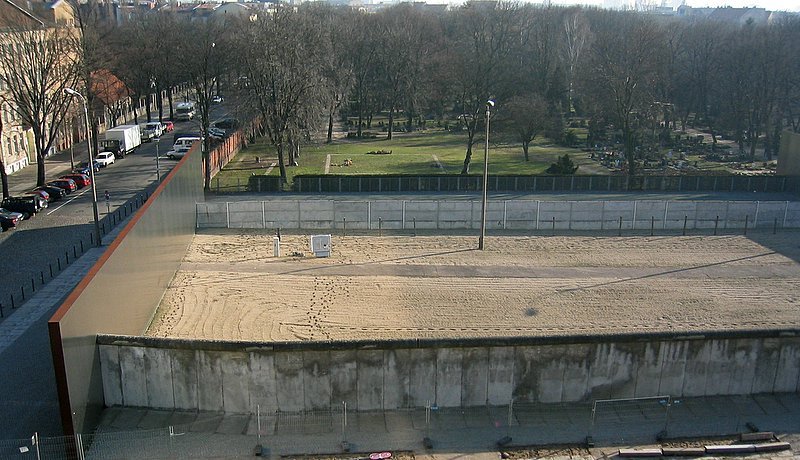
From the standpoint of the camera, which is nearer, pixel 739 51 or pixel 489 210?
pixel 489 210

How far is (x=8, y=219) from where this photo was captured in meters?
32.4

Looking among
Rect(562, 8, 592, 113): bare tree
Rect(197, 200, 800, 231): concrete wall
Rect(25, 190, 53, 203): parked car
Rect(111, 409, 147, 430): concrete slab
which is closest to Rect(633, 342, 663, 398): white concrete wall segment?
Rect(111, 409, 147, 430): concrete slab

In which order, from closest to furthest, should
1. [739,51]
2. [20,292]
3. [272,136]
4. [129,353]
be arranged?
[129,353] → [20,292] → [272,136] → [739,51]

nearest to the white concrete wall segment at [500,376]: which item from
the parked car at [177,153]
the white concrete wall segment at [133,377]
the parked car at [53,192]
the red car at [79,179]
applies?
the white concrete wall segment at [133,377]

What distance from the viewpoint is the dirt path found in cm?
2145

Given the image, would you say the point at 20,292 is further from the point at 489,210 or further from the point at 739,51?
the point at 739,51

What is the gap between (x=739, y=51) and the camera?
211 ft

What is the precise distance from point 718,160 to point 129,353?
5216 centimetres

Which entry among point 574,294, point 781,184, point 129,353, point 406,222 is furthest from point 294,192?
point 781,184

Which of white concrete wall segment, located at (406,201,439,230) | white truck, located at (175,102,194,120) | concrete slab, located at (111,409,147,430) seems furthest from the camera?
white truck, located at (175,102,194,120)

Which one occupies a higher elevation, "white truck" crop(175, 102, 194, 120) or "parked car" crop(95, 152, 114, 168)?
A: "white truck" crop(175, 102, 194, 120)

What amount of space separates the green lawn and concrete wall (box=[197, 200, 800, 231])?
1033cm

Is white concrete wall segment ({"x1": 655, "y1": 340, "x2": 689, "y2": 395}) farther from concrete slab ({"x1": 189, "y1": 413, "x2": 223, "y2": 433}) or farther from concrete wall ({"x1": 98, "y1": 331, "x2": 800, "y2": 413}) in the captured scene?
concrete slab ({"x1": 189, "y1": 413, "x2": 223, "y2": 433})

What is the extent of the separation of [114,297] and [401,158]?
3891 cm
